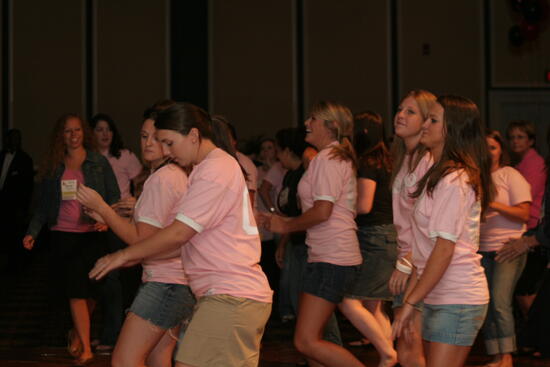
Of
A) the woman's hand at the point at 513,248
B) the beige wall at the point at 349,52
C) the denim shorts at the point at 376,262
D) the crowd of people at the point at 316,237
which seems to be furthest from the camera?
the beige wall at the point at 349,52

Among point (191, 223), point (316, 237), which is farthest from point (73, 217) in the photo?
point (191, 223)

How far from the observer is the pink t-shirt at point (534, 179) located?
18.7 feet

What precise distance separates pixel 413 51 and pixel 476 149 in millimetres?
9360

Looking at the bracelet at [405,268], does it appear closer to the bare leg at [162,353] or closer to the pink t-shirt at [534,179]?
the bare leg at [162,353]

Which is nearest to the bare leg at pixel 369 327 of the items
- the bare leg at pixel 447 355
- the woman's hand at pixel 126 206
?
the woman's hand at pixel 126 206

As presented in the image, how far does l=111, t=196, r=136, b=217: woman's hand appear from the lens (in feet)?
12.4

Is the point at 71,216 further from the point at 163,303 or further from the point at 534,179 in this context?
the point at 534,179

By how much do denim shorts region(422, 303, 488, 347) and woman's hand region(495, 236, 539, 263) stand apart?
1.85 m

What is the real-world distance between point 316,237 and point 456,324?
4.34ft

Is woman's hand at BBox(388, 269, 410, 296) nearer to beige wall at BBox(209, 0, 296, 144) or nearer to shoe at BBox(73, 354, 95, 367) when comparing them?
shoe at BBox(73, 354, 95, 367)

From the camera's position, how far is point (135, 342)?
3184 mm

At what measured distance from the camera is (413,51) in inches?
473

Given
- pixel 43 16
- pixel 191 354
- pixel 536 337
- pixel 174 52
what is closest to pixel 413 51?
pixel 174 52

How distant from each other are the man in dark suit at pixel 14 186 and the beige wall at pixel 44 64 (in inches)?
81.0
